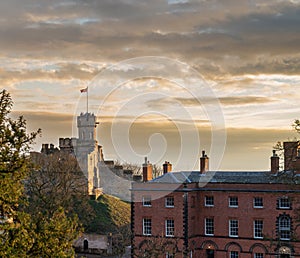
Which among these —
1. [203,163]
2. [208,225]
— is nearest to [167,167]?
[203,163]

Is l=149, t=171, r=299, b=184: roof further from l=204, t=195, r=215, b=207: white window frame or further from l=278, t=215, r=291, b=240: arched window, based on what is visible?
l=278, t=215, r=291, b=240: arched window

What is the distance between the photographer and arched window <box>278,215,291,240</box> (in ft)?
119

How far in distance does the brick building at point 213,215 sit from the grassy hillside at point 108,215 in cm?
1301

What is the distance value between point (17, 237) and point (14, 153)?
101 inches

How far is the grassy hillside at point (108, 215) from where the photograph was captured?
53.7 metres

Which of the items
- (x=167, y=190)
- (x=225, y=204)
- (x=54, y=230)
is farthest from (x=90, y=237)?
(x=54, y=230)

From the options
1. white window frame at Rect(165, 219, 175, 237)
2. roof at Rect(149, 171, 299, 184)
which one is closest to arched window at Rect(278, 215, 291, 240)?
roof at Rect(149, 171, 299, 184)

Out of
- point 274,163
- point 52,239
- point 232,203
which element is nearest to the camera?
point 52,239

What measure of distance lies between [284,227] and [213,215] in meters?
5.70

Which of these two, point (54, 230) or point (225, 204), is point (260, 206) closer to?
point (225, 204)

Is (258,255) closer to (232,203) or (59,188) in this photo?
(232,203)

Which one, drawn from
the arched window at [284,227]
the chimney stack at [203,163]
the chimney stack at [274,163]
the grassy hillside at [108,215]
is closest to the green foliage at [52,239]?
the arched window at [284,227]

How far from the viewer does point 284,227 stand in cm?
3666

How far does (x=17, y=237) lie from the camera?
1423cm
